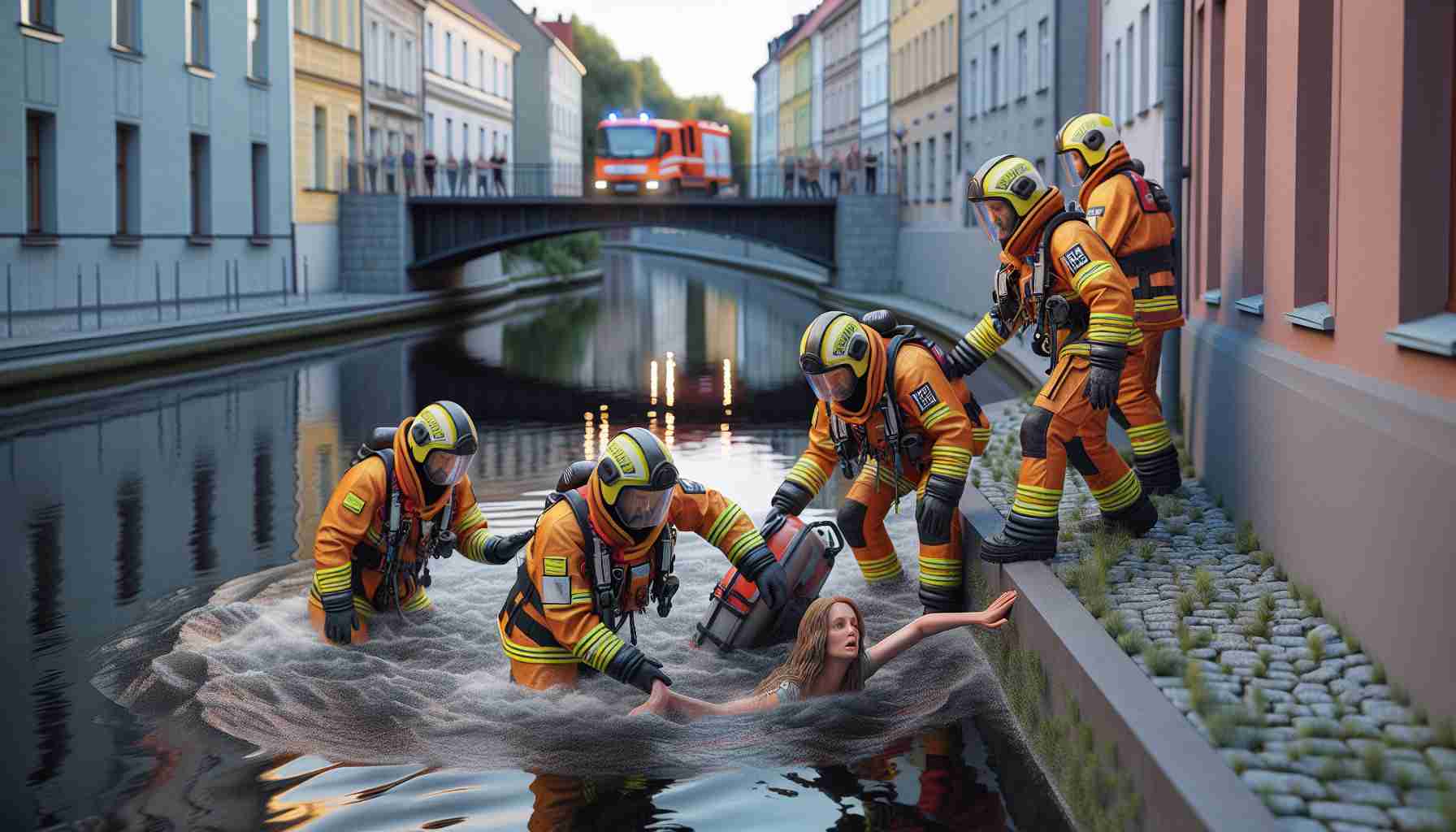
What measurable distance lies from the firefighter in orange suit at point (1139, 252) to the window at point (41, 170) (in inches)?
880

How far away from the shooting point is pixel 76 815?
6.05 m

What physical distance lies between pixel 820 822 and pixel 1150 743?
54.8 inches

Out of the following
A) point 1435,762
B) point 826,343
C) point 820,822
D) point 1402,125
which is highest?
point 1402,125

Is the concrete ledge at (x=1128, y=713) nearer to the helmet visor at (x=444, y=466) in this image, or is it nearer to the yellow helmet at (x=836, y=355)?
the yellow helmet at (x=836, y=355)

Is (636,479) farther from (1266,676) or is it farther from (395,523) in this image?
(1266,676)

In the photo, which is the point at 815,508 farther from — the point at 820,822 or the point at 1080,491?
the point at 820,822

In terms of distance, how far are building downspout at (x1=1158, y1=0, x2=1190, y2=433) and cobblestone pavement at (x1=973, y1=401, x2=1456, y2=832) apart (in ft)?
13.5

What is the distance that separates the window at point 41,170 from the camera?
29031mm

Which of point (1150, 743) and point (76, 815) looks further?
point (76, 815)

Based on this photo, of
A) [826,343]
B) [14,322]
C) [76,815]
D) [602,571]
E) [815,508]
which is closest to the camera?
[76,815]

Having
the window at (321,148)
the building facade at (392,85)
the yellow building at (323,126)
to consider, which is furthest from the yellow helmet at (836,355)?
the building facade at (392,85)

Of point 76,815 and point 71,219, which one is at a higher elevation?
point 71,219

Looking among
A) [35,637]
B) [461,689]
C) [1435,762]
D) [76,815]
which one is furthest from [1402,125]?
[35,637]

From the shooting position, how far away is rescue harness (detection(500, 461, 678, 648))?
23.9ft
